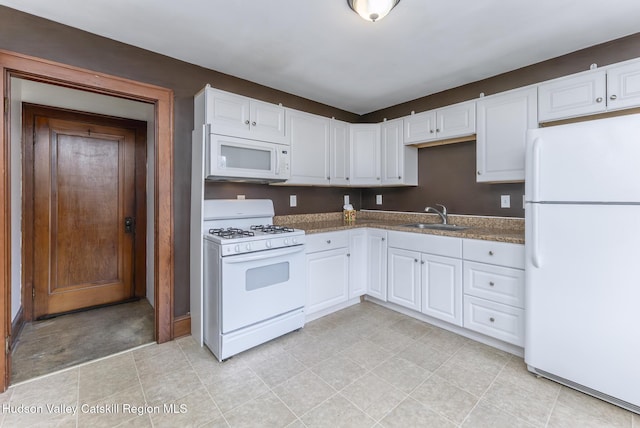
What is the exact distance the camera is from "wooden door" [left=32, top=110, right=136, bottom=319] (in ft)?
9.21

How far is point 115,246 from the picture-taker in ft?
10.6

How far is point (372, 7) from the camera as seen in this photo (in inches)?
62.9

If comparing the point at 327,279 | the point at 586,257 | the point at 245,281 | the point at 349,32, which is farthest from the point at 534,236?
the point at 245,281

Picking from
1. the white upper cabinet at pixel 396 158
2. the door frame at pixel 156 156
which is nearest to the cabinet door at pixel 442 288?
the white upper cabinet at pixel 396 158

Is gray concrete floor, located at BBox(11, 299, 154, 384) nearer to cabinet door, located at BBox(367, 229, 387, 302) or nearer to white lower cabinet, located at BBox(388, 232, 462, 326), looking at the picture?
cabinet door, located at BBox(367, 229, 387, 302)

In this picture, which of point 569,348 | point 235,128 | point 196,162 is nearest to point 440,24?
point 235,128

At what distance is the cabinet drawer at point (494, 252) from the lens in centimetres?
210

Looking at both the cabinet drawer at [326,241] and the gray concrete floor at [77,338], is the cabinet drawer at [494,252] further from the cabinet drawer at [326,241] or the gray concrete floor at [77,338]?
the gray concrete floor at [77,338]

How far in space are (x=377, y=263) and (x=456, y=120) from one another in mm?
1619

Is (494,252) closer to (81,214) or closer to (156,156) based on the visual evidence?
(156,156)

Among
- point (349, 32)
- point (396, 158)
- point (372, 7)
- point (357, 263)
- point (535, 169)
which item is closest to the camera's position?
point (372, 7)

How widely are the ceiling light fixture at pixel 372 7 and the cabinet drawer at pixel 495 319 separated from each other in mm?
2171

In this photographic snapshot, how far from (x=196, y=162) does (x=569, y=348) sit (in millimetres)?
2901

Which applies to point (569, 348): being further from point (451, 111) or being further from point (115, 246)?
point (115, 246)
